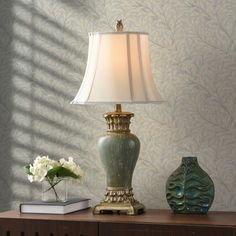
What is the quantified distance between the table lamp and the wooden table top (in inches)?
2.4

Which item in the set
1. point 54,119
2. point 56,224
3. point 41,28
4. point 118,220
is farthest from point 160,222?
point 41,28

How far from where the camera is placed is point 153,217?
2.27 m

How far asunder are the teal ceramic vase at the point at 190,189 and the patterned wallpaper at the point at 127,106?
173mm

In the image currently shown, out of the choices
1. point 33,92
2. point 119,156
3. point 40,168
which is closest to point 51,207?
point 40,168

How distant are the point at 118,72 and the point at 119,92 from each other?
2.8 inches

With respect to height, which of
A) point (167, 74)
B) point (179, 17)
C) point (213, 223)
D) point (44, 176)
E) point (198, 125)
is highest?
point (179, 17)

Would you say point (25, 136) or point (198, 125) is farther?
point (25, 136)

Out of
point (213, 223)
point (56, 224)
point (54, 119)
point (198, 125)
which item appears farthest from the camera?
point (54, 119)

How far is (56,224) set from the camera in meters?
2.27

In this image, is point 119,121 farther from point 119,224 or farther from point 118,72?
point 119,224

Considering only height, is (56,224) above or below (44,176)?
below

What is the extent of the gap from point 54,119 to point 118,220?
26.7 inches

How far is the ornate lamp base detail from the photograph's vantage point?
2334mm

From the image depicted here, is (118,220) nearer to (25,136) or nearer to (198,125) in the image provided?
(198,125)
